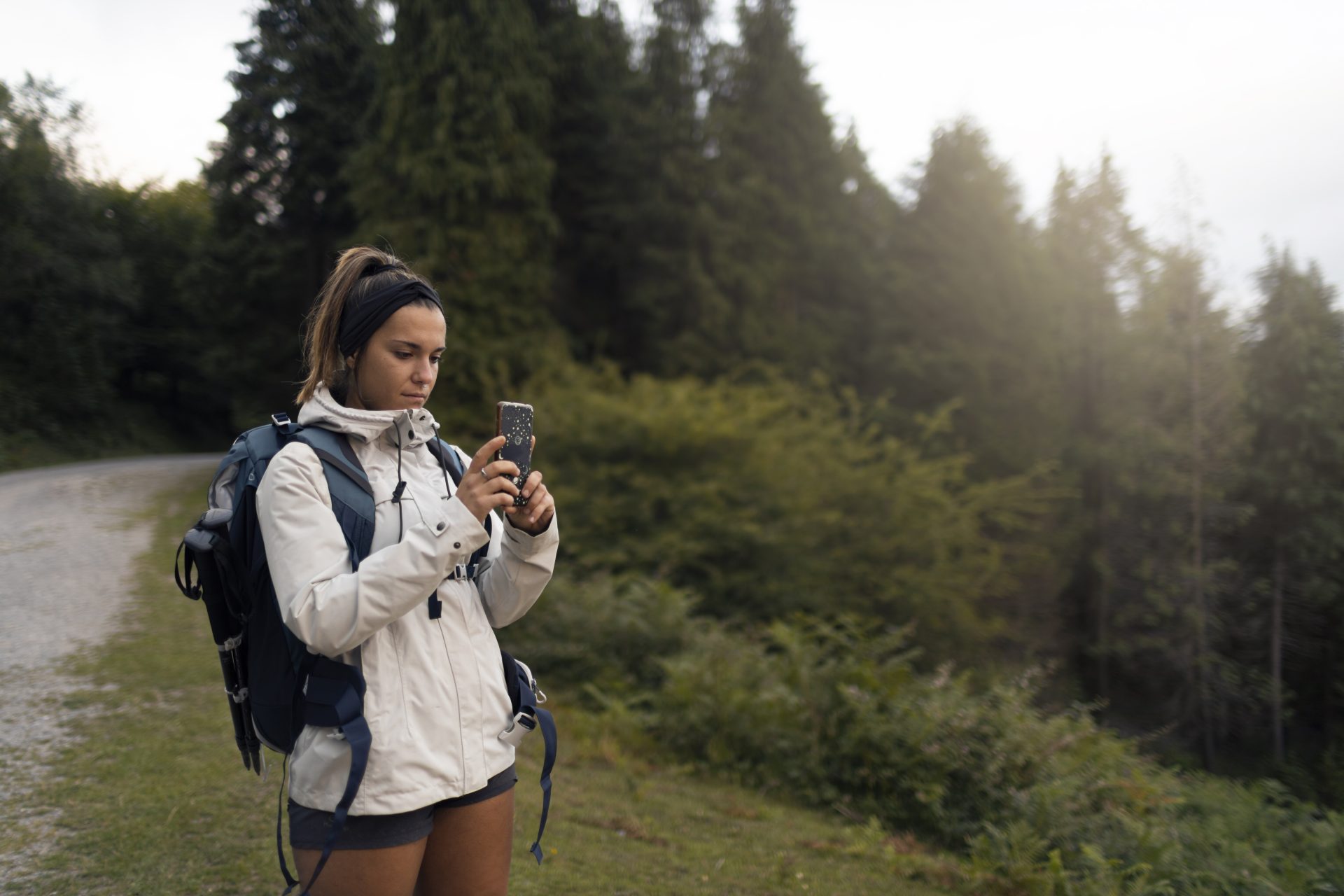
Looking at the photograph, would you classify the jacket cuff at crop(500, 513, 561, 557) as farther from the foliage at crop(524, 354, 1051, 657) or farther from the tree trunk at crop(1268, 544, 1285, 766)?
the tree trunk at crop(1268, 544, 1285, 766)

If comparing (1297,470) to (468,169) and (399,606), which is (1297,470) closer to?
(468,169)

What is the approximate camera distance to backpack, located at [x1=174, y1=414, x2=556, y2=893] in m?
1.62

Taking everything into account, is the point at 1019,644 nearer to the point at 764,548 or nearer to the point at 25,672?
the point at 764,548

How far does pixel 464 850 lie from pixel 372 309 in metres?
1.11

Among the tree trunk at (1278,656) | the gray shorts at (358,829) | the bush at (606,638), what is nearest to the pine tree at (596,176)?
the bush at (606,638)

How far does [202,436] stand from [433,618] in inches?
1410

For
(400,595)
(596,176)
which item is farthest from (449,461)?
(596,176)

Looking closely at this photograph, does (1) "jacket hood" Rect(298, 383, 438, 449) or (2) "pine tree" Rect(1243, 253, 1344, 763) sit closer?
(1) "jacket hood" Rect(298, 383, 438, 449)

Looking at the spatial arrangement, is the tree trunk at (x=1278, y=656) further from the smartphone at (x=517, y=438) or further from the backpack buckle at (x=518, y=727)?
the smartphone at (x=517, y=438)

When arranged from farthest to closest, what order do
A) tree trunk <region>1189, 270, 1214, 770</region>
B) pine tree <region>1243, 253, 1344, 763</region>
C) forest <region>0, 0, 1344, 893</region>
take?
pine tree <region>1243, 253, 1344, 763</region>
tree trunk <region>1189, 270, 1214, 770</region>
forest <region>0, 0, 1344, 893</region>

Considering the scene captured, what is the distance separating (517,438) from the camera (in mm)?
1731

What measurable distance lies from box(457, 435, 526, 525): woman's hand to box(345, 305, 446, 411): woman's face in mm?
241

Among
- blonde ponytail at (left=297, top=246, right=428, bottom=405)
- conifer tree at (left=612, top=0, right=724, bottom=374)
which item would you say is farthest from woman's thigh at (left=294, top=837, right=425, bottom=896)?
conifer tree at (left=612, top=0, right=724, bottom=374)

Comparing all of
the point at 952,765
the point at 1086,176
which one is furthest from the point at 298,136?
the point at 952,765
